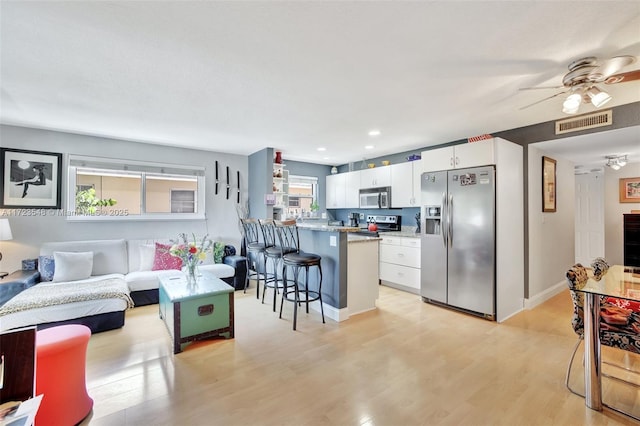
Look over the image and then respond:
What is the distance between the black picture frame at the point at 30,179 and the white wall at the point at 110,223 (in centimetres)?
8

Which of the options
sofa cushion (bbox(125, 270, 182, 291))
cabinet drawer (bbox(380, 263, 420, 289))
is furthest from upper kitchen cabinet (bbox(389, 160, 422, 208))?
sofa cushion (bbox(125, 270, 182, 291))

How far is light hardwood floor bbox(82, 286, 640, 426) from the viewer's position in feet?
5.81

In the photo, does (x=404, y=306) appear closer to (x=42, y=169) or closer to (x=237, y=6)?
(x=237, y=6)

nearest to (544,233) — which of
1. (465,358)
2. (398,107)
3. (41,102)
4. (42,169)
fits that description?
(465,358)

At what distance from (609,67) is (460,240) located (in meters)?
2.15

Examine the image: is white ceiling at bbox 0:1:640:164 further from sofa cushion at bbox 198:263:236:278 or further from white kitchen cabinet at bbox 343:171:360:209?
white kitchen cabinet at bbox 343:171:360:209

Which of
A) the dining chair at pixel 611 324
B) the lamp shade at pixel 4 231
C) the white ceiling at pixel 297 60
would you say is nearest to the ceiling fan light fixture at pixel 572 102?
the white ceiling at pixel 297 60

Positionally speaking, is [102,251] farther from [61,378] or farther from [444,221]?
[444,221]

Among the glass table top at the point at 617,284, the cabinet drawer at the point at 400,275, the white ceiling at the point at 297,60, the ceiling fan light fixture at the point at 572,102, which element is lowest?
the cabinet drawer at the point at 400,275

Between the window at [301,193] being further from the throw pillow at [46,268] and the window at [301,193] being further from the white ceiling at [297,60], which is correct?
the throw pillow at [46,268]

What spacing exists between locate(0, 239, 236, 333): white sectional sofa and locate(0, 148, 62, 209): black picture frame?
626 millimetres

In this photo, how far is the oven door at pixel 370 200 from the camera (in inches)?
209

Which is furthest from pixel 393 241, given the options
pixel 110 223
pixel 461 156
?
pixel 110 223

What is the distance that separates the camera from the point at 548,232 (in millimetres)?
4129
